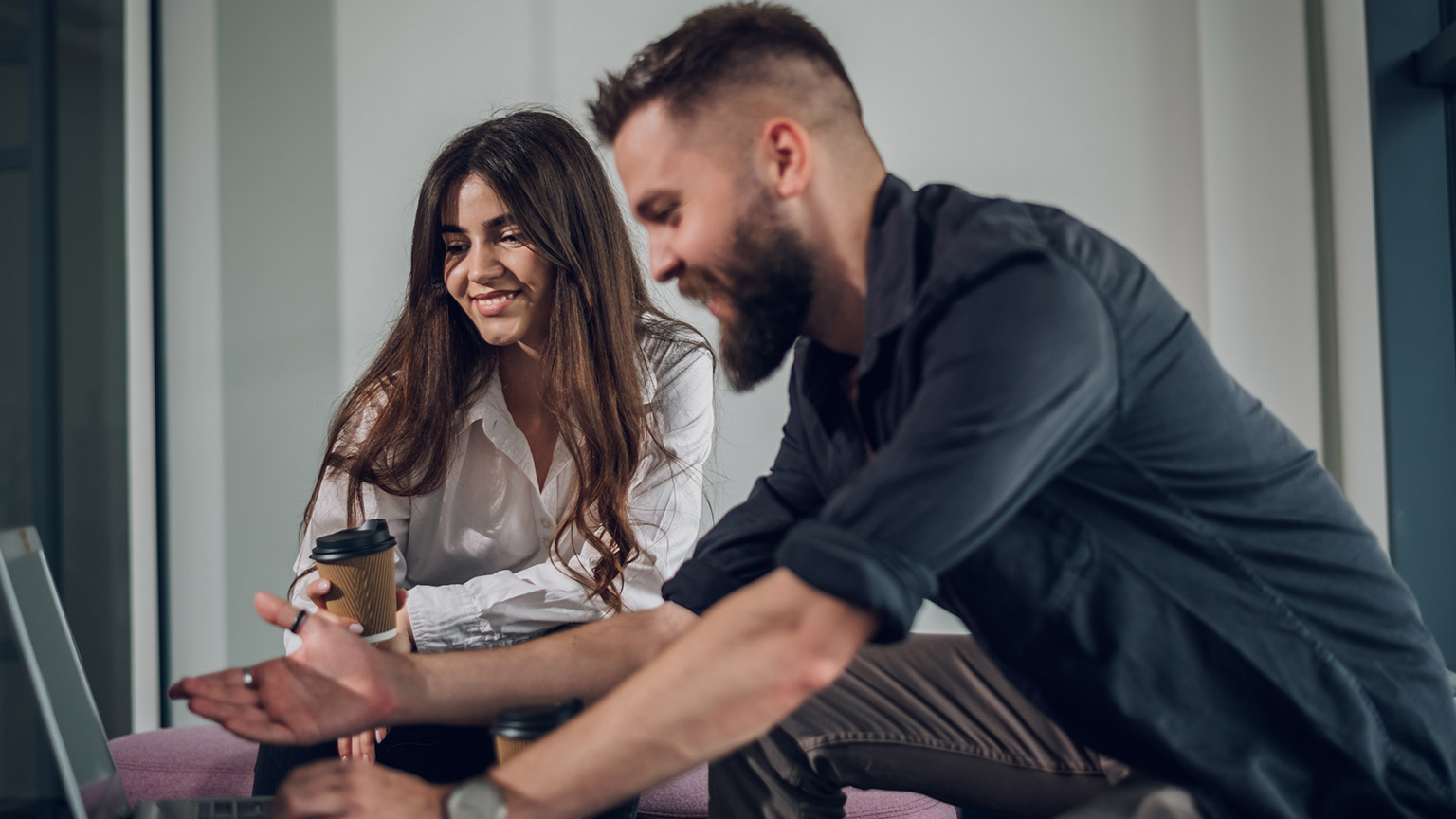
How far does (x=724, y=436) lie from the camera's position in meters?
2.73

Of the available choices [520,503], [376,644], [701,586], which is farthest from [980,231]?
[520,503]

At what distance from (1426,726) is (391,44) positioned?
2.83m

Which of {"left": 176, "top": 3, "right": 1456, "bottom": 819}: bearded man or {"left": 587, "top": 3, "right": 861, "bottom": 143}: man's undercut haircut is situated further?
{"left": 587, "top": 3, "right": 861, "bottom": 143}: man's undercut haircut

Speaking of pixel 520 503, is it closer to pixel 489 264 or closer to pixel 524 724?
pixel 489 264

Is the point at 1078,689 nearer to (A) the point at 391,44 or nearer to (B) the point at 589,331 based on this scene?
(B) the point at 589,331

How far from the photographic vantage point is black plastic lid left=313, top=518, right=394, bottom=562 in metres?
1.25

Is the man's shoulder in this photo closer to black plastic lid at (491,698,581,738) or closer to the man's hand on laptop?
black plastic lid at (491,698,581,738)

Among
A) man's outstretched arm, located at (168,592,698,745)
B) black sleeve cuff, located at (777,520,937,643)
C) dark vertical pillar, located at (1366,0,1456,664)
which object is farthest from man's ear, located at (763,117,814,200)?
dark vertical pillar, located at (1366,0,1456,664)

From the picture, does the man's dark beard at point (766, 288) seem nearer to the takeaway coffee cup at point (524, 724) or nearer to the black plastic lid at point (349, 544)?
the takeaway coffee cup at point (524, 724)

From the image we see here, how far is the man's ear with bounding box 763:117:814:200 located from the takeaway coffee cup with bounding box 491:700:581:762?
1.83 ft

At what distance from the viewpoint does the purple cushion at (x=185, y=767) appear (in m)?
1.75

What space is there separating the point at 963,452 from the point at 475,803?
1.55ft

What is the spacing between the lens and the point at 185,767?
1.79 metres

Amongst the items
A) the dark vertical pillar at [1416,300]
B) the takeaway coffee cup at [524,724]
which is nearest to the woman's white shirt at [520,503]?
the takeaway coffee cup at [524,724]
